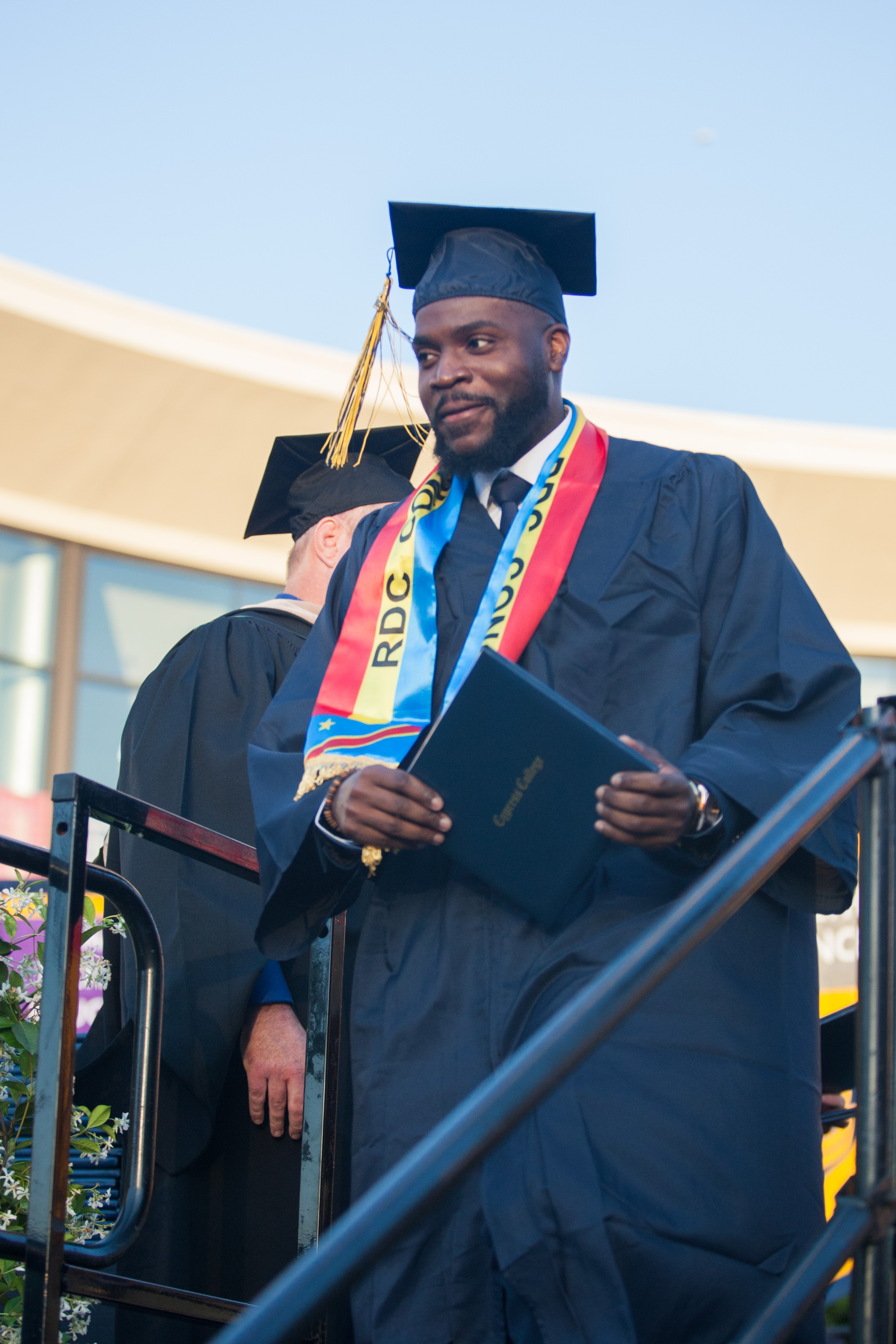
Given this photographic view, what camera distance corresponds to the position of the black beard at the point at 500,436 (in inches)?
94.7

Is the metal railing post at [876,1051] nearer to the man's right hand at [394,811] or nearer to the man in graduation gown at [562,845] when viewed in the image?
the man in graduation gown at [562,845]

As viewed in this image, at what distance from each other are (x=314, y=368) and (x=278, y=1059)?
34.6ft

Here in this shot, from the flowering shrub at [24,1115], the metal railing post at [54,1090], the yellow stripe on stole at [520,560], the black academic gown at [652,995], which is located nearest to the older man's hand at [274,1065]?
the flowering shrub at [24,1115]

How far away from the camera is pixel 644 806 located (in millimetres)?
1816

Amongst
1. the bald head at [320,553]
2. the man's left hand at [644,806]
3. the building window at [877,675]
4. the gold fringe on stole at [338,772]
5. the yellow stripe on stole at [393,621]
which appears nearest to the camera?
the man's left hand at [644,806]

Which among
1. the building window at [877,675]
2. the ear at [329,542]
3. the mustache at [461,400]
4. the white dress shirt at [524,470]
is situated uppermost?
the building window at [877,675]

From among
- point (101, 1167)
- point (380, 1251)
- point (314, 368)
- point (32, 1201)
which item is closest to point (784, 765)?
point (380, 1251)

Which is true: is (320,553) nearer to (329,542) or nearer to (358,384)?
(329,542)

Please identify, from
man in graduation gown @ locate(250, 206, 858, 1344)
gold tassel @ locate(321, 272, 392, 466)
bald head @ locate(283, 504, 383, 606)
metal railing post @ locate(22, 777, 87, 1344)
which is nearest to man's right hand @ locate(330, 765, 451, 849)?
man in graduation gown @ locate(250, 206, 858, 1344)

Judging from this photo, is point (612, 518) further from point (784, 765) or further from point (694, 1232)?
point (694, 1232)

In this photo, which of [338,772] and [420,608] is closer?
[338,772]

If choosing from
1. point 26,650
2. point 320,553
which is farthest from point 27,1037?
point 26,650

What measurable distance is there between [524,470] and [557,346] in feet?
0.86

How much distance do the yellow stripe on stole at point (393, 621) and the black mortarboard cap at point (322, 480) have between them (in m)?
1.44
